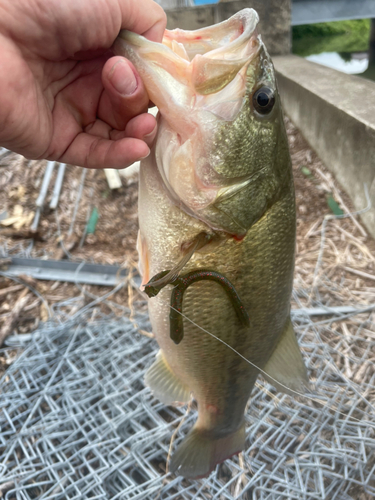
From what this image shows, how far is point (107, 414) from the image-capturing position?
195cm

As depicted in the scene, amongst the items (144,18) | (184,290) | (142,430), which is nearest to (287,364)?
(184,290)

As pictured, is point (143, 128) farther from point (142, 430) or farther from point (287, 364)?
point (142, 430)

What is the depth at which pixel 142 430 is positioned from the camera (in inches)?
71.3

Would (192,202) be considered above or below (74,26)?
below

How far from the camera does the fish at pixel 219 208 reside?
0.98 metres

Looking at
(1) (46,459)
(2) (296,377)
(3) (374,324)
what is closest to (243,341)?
(2) (296,377)

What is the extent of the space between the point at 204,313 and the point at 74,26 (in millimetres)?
914

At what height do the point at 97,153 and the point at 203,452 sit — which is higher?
the point at 97,153

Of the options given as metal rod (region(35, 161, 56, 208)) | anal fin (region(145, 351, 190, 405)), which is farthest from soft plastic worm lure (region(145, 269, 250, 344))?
metal rod (region(35, 161, 56, 208))

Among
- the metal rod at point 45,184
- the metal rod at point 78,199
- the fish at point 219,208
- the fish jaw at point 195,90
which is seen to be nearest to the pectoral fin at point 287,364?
the fish at point 219,208

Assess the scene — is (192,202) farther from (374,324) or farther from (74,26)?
(374,324)

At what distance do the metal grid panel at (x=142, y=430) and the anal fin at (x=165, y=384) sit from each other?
0.35m

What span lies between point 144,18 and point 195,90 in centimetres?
28

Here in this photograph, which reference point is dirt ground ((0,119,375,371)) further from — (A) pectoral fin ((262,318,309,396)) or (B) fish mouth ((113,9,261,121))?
(B) fish mouth ((113,9,261,121))
